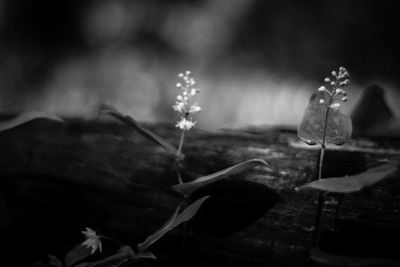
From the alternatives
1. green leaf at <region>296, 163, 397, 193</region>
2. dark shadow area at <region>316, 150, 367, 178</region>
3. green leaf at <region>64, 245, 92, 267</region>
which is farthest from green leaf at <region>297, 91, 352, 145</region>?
green leaf at <region>64, 245, 92, 267</region>

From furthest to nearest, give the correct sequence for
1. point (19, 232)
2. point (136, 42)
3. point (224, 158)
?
point (136, 42), point (19, 232), point (224, 158)

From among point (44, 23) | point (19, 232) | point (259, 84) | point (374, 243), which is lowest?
point (19, 232)

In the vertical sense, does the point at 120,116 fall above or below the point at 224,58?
below

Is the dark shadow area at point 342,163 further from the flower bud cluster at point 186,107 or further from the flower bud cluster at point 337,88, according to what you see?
the flower bud cluster at point 186,107

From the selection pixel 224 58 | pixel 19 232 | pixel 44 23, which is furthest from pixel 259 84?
pixel 44 23

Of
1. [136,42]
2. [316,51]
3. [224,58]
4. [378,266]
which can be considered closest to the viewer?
[378,266]

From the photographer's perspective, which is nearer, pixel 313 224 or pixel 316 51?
pixel 313 224

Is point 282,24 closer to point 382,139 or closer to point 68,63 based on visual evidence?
point 382,139
